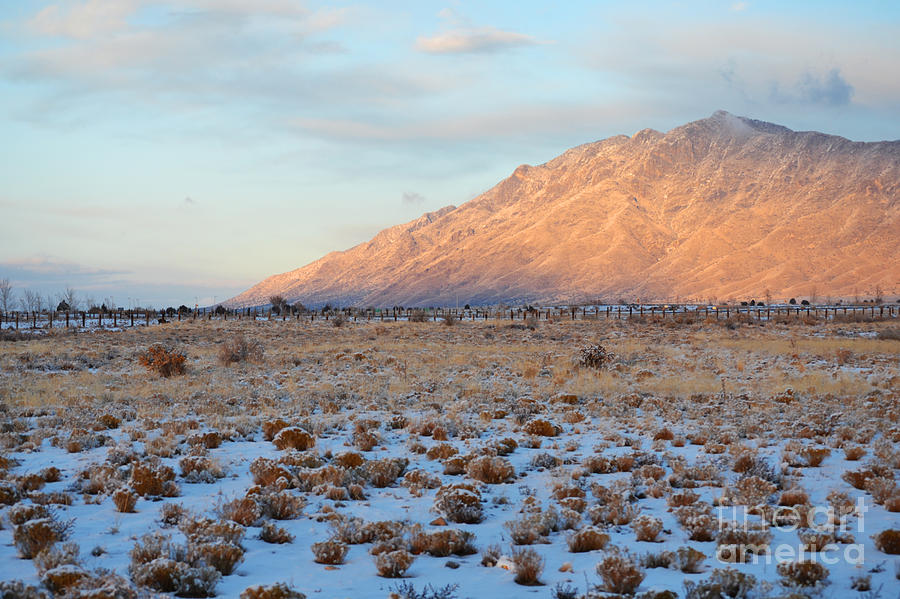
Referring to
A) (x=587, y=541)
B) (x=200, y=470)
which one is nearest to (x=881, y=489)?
(x=587, y=541)

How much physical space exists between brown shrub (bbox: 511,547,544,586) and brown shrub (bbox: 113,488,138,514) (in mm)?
4476

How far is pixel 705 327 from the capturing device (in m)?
46.1

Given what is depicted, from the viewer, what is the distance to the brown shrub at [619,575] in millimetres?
5535

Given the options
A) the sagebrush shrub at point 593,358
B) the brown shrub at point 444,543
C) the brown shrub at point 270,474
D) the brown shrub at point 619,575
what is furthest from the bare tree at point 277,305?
the brown shrub at point 619,575

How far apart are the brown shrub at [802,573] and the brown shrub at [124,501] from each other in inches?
261

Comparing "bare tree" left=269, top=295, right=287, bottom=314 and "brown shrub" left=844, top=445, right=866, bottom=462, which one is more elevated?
"bare tree" left=269, top=295, right=287, bottom=314

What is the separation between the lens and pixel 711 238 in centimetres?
15175

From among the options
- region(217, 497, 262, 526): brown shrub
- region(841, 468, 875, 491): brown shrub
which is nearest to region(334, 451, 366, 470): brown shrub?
region(217, 497, 262, 526): brown shrub

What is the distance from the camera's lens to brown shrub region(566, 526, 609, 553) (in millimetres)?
6602

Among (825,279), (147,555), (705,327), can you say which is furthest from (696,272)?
(147,555)

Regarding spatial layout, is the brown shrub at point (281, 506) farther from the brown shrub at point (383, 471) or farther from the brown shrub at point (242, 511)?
the brown shrub at point (383, 471)

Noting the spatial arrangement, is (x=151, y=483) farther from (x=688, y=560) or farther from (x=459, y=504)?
(x=688, y=560)

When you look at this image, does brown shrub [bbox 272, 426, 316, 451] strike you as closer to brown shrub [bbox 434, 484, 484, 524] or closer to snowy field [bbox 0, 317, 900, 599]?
snowy field [bbox 0, 317, 900, 599]

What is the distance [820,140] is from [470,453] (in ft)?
679
